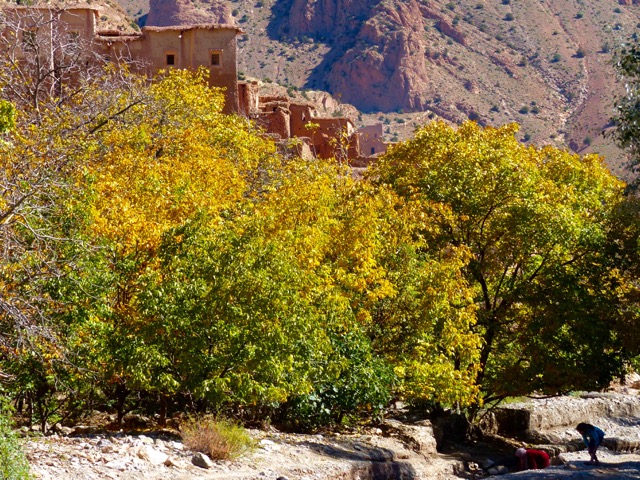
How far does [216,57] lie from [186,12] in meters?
90.3

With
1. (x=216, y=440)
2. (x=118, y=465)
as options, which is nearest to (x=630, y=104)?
(x=216, y=440)

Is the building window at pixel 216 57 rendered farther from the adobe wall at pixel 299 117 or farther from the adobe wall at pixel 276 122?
the adobe wall at pixel 299 117

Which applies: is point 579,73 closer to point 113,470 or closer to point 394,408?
point 394,408

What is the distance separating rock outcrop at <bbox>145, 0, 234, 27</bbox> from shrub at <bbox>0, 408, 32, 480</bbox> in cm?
11311

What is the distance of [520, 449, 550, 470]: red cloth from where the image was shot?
19878 millimetres

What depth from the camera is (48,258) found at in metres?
14.1

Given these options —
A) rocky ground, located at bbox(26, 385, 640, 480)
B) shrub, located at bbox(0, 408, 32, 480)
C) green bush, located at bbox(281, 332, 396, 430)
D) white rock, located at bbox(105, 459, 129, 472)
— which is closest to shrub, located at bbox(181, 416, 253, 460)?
rocky ground, located at bbox(26, 385, 640, 480)

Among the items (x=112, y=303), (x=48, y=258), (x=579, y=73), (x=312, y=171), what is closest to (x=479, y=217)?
(x=312, y=171)

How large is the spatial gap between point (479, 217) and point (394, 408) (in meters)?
6.04

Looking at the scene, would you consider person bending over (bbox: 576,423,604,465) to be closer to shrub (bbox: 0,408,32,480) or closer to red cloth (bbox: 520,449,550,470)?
red cloth (bbox: 520,449,550,470)

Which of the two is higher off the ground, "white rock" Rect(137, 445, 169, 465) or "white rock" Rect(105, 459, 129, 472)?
"white rock" Rect(105, 459, 129, 472)

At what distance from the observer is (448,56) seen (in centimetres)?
11125

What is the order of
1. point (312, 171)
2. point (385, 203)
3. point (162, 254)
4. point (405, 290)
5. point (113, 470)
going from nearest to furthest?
1. point (113, 470)
2. point (162, 254)
3. point (405, 290)
4. point (385, 203)
5. point (312, 171)

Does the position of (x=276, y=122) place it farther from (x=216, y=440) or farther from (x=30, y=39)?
Answer: (x=216, y=440)
